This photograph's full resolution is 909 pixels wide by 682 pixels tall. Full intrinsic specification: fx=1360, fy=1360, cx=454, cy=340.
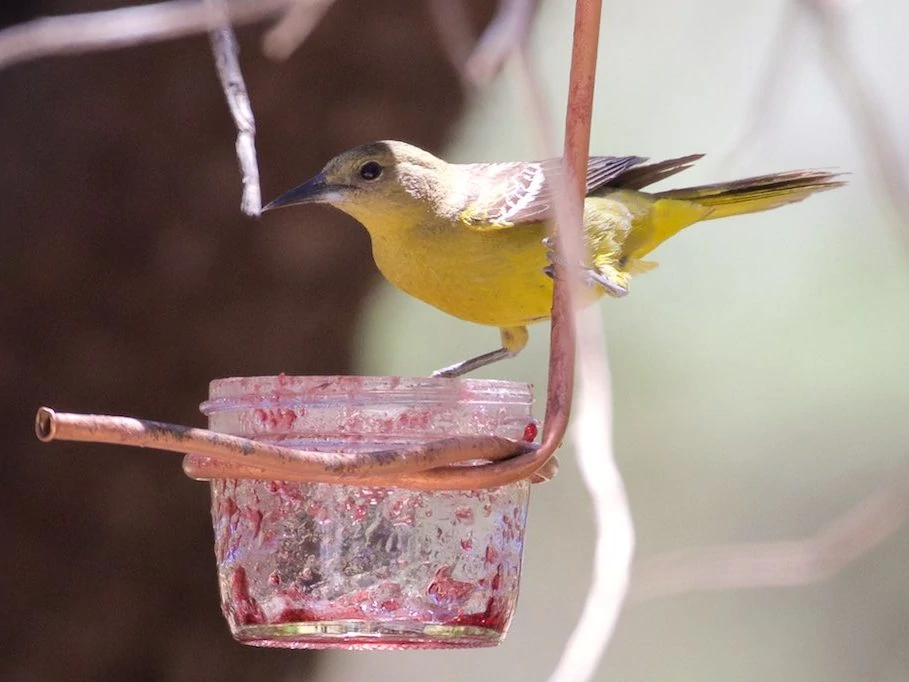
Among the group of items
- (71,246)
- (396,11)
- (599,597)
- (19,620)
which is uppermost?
(396,11)

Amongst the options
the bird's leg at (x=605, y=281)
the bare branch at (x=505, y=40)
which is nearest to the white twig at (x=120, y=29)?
the bare branch at (x=505, y=40)

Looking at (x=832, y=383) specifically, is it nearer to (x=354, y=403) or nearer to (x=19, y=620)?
(x=19, y=620)

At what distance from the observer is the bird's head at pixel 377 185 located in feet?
10.3

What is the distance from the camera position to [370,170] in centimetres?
318

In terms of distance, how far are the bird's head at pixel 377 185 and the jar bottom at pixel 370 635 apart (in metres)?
1.30

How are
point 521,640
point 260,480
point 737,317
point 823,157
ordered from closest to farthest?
point 260,480 → point 823,157 → point 521,640 → point 737,317

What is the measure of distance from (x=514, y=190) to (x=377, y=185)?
0.32 meters

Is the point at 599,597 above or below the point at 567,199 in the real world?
below

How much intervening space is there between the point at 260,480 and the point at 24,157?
271 centimetres

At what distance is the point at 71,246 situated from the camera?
4.20 m

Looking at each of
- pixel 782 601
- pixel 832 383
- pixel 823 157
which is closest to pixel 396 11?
pixel 823 157

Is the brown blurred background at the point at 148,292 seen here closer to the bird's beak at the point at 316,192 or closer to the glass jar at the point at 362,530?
the bird's beak at the point at 316,192

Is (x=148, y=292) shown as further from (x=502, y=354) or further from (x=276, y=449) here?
(x=276, y=449)

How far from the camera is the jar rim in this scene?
6.36 ft
